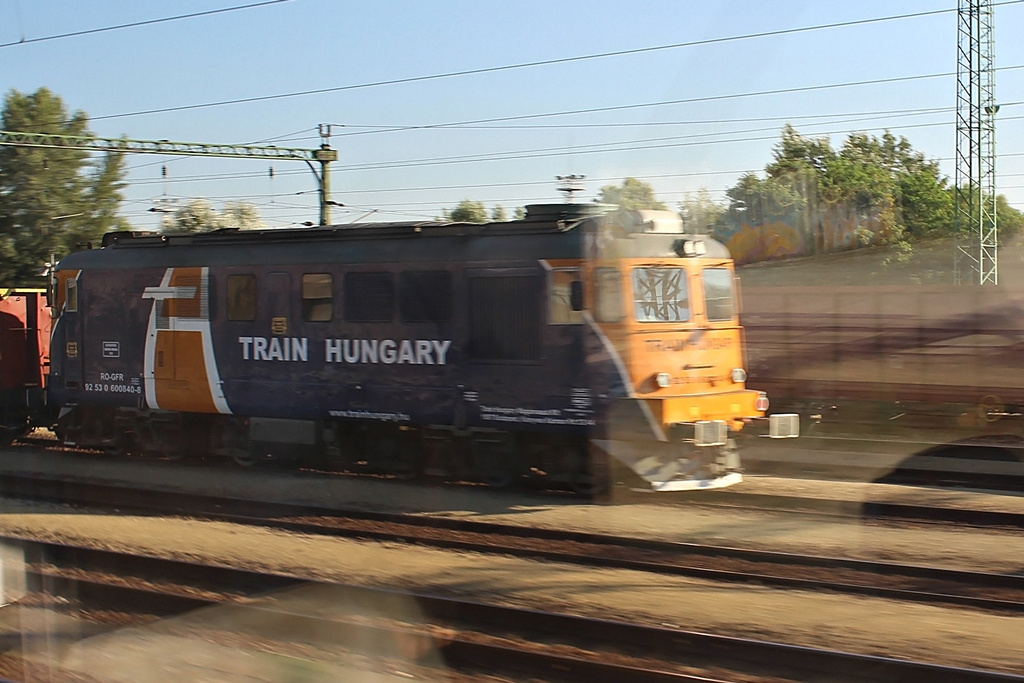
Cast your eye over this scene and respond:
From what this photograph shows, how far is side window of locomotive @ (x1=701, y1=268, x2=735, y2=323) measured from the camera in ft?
37.3

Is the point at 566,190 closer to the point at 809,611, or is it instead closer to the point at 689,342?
the point at 689,342

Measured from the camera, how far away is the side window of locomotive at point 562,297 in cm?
1055

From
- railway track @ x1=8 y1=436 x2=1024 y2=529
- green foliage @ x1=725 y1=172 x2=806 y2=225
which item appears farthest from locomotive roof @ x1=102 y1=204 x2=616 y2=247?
green foliage @ x1=725 y1=172 x2=806 y2=225

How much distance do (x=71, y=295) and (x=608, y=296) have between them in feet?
29.1

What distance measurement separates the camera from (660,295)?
1091 cm

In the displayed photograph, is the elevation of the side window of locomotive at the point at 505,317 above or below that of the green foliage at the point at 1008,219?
below

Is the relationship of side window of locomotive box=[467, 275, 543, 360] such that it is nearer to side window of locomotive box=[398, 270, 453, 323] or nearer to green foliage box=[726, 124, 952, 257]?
side window of locomotive box=[398, 270, 453, 323]

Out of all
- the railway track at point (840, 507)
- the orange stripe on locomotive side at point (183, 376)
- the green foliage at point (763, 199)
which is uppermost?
the green foliage at point (763, 199)

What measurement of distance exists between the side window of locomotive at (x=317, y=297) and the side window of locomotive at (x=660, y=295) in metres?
3.94

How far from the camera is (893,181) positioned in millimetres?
24203

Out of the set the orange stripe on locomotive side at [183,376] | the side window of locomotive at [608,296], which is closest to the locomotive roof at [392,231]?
the side window of locomotive at [608,296]

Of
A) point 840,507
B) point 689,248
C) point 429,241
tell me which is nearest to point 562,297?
point 689,248

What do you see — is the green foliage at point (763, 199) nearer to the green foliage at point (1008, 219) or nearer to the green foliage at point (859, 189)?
the green foliage at point (859, 189)

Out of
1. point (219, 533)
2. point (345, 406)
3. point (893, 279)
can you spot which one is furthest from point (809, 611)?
point (893, 279)
